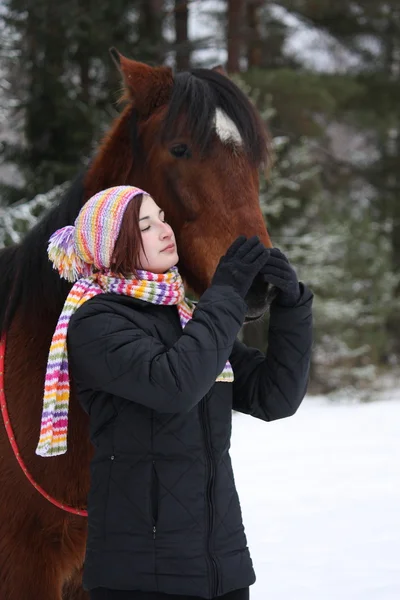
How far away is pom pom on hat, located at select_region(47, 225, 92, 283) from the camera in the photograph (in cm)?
199

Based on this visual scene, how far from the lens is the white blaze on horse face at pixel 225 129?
207cm

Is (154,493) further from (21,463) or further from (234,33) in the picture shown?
(234,33)

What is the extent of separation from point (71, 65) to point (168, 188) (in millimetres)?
9621

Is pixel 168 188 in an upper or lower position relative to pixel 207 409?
upper

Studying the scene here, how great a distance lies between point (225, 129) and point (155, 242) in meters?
0.42

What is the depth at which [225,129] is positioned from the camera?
6.82ft

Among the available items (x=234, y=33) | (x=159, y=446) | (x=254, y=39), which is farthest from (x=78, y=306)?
(x=254, y=39)

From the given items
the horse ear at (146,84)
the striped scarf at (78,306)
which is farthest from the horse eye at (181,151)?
the striped scarf at (78,306)

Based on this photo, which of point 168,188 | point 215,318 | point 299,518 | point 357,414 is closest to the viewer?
point 215,318

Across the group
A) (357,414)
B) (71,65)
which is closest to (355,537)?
(357,414)

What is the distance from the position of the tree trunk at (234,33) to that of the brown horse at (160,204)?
10.2m

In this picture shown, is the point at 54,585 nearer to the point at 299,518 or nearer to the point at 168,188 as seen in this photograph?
the point at 168,188

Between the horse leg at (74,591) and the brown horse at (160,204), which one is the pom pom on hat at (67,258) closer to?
the brown horse at (160,204)

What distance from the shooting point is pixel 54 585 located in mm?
2135
